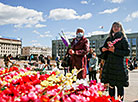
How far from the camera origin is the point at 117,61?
294 centimetres

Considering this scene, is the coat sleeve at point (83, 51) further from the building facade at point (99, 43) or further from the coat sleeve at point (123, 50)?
the building facade at point (99, 43)

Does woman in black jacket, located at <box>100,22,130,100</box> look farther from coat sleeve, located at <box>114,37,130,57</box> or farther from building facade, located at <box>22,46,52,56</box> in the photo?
building facade, located at <box>22,46,52,56</box>

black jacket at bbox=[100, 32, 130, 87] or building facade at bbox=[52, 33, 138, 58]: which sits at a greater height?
building facade at bbox=[52, 33, 138, 58]

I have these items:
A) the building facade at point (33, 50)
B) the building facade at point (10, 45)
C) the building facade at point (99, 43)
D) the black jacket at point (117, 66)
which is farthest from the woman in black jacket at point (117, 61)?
the building facade at point (33, 50)

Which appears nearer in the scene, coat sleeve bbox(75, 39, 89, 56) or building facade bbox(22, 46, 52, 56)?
coat sleeve bbox(75, 39, 89, 56)

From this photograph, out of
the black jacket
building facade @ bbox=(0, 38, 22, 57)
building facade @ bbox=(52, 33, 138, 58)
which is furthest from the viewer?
building facade @ bbox=(0, 38, 22, 57)

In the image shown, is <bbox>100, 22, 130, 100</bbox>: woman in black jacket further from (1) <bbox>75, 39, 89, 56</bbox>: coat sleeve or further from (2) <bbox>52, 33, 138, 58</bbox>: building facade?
(2) <bbox>52, 33, 138, 58</bbox>: building facade

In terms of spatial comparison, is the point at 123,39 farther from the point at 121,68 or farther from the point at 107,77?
the point at 107,77

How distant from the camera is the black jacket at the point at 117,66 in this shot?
9.44ft

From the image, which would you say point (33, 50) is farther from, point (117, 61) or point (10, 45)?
point (117, 61)

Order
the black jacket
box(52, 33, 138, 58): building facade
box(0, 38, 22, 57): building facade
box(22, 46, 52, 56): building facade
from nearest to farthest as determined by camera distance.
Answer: the black jacket → box(52, 33, 138, 58): building facade → box(0, 38, 22, 57): building facade → box(22, 46, 52, 56): building facade

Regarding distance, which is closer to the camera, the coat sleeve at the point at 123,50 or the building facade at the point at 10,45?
the coat sleeve at the point at 123,50

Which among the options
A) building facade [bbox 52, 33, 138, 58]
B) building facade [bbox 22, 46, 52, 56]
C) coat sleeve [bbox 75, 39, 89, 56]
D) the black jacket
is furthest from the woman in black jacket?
building facade [bbox 22, 46, 52, 56]

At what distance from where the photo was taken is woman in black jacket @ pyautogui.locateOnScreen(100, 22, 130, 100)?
113 inches
